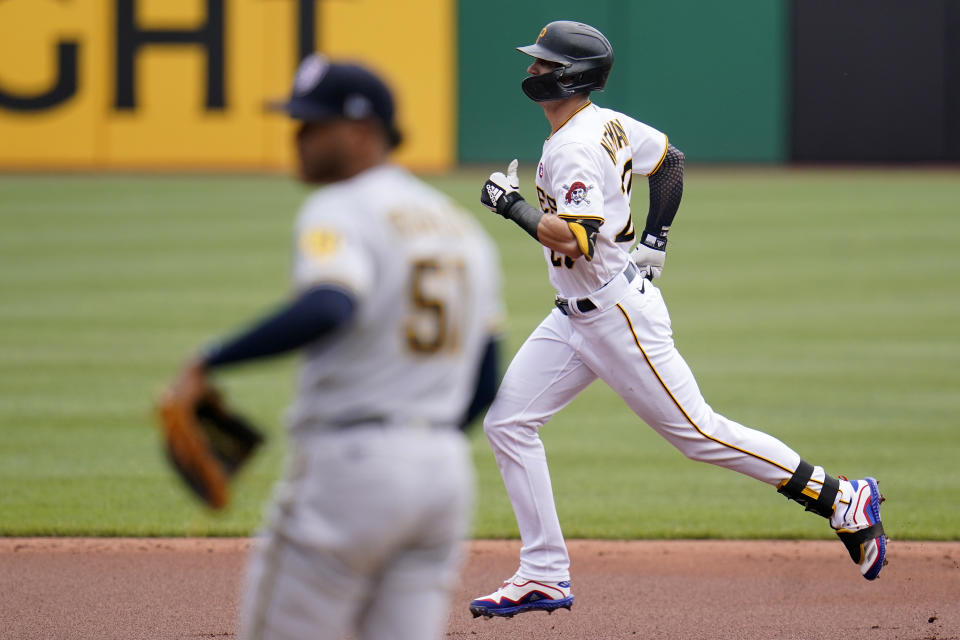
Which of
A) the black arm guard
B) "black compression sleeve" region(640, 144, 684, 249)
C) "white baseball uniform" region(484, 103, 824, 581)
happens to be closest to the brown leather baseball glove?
the black arm guard

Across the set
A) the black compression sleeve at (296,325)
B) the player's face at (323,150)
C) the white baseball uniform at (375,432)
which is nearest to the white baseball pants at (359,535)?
the white baseball uniform at (375,432)

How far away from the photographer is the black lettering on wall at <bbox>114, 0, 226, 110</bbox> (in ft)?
78.2

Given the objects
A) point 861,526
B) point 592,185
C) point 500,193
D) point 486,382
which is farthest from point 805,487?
point 486,382

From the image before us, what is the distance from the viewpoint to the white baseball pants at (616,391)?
190 inches

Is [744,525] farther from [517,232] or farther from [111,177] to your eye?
[111,177]

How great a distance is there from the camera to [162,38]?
23.8 meters

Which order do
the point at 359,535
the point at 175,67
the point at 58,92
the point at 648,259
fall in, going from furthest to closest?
the point at 58,92 < the point at 175,67 < the point at 648,259 < the point at 359,535

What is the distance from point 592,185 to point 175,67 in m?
20.5

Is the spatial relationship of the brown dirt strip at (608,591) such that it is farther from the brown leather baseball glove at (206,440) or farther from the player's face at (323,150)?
A: the player's face at (323,150)

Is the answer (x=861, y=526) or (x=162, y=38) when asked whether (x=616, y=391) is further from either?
(x=162, y=38)

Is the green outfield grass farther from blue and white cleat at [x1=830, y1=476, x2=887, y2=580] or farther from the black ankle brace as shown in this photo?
the black ankle brace

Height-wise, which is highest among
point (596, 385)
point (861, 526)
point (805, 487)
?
point (805, 487)

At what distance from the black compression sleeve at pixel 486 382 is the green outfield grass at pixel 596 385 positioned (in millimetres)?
3149

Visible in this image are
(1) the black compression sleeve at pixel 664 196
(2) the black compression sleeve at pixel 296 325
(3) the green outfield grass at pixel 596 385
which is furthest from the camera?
(3) the green outfield grass at pixel 596 385
